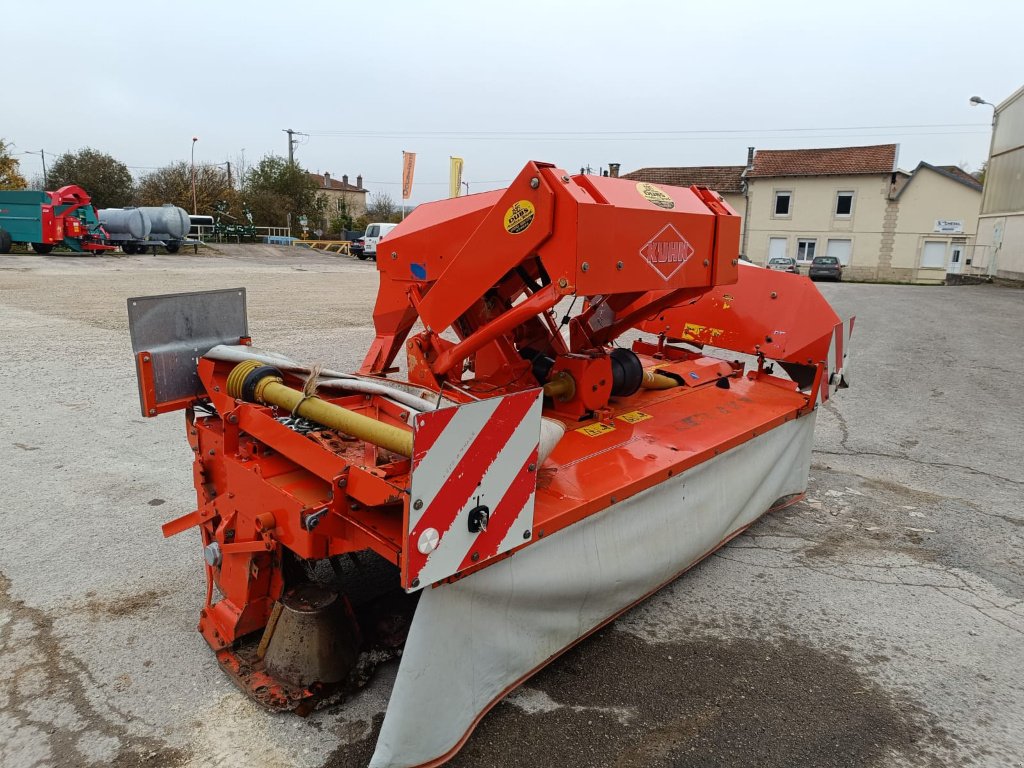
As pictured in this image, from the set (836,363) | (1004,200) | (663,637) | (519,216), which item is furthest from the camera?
(1004,200)

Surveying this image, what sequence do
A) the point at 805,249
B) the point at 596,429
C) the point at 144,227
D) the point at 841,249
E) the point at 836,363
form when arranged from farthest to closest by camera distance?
the point at 805,249, the point at 841,249, the point at 144,227, the point at 836,363, the point at 596,429

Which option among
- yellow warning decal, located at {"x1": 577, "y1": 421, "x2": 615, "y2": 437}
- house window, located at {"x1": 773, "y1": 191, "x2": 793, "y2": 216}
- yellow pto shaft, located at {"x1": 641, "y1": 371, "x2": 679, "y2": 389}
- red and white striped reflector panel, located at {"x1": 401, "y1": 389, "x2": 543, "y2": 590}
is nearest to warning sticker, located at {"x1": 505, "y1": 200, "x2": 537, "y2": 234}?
red and white striped reflector panel, located at {"x1": 401, "y1": 389, "x2": 543, "y2": 590}

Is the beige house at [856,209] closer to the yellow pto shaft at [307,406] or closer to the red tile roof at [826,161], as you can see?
the red tile roof at [826,161]

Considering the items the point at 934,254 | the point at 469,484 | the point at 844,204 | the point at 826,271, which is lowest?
the point at 826,271

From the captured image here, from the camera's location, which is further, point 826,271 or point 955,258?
point 955,258

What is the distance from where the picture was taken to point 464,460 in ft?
6.40

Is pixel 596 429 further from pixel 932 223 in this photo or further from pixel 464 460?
pixel 932 223

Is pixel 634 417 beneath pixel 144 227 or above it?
beneath

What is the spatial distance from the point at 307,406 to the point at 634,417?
66.7 inches

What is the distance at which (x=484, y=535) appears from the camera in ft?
6.81

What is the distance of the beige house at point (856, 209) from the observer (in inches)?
1303

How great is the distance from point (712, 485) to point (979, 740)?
1335 mm

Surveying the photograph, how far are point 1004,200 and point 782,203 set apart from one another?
12.5 metres

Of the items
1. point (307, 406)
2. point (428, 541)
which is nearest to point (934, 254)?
point (307, 406)
